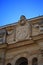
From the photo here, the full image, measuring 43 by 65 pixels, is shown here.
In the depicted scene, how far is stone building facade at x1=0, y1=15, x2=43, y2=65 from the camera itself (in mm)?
22156

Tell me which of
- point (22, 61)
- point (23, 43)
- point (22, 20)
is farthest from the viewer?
point (22, 20)

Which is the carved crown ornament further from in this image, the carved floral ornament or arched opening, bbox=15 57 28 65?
arched opening, bbox=15 57 28 65

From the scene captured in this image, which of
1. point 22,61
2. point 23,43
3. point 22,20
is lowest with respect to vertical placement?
point 22,61

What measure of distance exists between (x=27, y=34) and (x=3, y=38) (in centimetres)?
199

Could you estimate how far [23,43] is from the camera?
22.9 m

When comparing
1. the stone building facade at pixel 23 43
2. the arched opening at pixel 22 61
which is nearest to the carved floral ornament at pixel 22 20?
the stone building facade at pixel 23 43

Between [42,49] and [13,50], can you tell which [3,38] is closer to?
[13,50]

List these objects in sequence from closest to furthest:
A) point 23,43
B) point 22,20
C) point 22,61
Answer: point 23,43, point 22,61, point 22,20

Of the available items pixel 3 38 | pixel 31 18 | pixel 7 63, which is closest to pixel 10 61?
pixel 7 63

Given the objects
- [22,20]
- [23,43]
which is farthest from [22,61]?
[22,20]

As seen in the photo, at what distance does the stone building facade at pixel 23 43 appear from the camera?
22156 millimetres

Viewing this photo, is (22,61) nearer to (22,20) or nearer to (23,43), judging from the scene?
(23,43)

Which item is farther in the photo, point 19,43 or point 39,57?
point 19,43

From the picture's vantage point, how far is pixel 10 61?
75.3 feet
